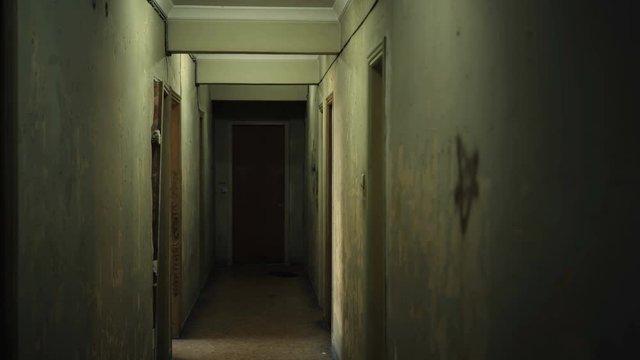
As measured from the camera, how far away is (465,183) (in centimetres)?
204

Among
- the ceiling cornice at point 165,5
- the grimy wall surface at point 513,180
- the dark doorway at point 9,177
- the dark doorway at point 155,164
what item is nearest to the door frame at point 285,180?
the ceiling cornice at point 165,5

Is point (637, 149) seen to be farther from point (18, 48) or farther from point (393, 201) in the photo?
point (393, 201)

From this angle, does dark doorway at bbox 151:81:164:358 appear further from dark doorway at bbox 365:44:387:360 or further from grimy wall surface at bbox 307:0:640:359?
grimy wall surface at bbox 307:0:640:359

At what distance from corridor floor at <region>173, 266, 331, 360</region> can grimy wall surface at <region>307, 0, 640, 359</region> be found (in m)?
2.63

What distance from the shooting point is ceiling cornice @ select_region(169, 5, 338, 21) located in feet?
15.6

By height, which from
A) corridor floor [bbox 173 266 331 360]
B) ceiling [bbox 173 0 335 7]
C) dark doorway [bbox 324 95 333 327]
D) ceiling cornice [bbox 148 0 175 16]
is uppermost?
ceiling [bbox 173 0 335 7]

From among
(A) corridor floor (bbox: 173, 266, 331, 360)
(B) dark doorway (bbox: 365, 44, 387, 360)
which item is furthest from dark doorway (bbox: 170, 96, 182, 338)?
(B) dark doorway (bbox: 365, 44, 387, 360)

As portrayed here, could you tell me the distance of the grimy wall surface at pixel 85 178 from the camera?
6.44 ft

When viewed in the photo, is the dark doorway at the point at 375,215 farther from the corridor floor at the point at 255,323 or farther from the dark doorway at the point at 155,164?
the corridor floor at the point at 255,323

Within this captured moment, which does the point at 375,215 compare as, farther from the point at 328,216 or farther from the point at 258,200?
the point at 258,200

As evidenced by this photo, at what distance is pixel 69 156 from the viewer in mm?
2352

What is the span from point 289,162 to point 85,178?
7.80 m

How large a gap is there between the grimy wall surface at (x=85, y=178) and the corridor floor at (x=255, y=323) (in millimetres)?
1555

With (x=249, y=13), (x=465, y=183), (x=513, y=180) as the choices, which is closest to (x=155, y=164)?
(x=249, y=13)
